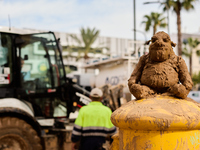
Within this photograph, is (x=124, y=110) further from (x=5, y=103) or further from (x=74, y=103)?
(x=74, y=103)

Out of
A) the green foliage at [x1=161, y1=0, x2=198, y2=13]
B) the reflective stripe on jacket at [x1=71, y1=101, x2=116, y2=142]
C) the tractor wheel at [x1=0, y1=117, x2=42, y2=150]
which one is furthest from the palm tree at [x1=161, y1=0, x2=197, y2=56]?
the reflective stripe on jacket at [x1=71, y1=101, x2=116, y2=142]

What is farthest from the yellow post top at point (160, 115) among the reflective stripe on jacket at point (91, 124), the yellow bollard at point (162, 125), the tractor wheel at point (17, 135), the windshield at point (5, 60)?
the windshield at point (5, 60)

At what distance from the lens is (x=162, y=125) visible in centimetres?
246

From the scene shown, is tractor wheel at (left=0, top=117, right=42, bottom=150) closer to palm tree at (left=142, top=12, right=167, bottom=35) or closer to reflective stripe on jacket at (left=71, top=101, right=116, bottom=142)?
reflective stripe on jacket at (left=71, top=101, right=116, bottom=142)

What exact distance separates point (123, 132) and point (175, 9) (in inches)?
935

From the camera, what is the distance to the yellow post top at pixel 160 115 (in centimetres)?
247

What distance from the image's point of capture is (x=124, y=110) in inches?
108

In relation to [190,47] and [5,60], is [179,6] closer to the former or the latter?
[190,47]

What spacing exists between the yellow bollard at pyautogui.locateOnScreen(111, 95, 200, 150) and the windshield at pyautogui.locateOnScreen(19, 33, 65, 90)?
476 centimetres

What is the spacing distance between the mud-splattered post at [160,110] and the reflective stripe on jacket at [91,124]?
5.68 ft

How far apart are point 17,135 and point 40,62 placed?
2.10m

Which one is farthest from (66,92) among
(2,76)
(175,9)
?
(175,9)

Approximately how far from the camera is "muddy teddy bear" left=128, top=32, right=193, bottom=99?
293 centimetres

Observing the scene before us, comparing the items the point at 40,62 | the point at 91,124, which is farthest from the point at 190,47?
the point at 91,124
